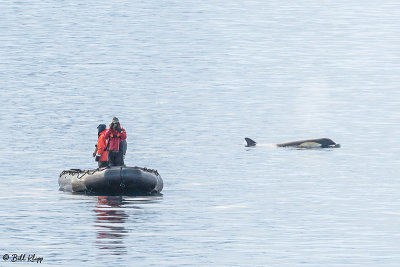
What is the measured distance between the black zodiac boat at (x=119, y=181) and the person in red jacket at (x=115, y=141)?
528 millimetres

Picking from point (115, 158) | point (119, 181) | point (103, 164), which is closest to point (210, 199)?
point (119, 181)

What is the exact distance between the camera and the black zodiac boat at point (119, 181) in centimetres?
4866

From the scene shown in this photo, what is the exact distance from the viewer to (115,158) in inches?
1944

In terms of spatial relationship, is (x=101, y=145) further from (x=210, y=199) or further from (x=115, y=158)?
(x=210, y=199)

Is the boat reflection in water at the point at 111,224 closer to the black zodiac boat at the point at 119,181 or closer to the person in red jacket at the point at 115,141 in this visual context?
the black zodiac boat at the point at 119,181

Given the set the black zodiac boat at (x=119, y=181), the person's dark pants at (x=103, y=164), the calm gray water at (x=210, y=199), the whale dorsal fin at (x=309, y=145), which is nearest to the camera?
the calm gray water at (x=210, y=199)

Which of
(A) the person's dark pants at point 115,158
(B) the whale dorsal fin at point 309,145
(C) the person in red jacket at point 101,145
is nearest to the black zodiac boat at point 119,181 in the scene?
(A) the person's dark pants at point 115,158

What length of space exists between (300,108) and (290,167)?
96198 mm

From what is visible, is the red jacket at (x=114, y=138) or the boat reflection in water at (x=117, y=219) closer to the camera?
the boat reflection in water at (x=117, y=219)

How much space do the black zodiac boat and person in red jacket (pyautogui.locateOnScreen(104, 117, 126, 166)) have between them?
1.73 feet

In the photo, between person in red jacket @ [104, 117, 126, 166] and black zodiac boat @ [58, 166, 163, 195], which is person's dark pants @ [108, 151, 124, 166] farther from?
black zodiac boat @ [58, 166, 163, 195]

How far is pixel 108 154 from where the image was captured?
49.1 m

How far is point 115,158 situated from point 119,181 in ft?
4.00

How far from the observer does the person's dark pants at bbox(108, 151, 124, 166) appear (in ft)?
161
